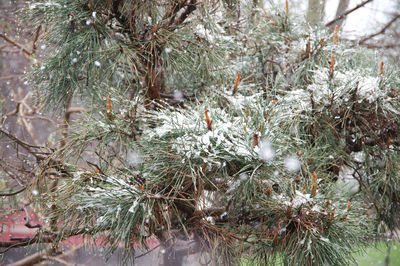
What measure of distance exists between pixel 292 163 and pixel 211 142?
27 cm

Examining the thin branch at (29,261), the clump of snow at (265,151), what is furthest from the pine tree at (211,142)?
the thin branch at (29,261)

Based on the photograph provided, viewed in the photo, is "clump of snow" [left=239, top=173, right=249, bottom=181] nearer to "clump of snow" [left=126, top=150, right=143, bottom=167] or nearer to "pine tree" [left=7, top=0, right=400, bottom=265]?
"pine tree" [left=7, top=0, right=400, bottom=265]

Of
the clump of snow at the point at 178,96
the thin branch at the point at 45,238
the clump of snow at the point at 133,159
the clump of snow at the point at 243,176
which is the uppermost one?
the clump of snow at the point at 243,176

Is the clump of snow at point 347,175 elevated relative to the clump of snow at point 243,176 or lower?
lower

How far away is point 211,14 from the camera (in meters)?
1.33

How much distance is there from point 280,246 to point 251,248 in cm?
12

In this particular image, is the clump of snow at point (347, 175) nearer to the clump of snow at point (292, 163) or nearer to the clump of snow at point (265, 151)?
the clump of snow at point (292, 163)

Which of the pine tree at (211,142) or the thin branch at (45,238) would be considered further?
the thin branch at (45,238)

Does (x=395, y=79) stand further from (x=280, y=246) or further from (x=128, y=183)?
(x=128, y=183)

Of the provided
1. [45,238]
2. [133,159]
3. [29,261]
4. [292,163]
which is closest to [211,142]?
[292,163]

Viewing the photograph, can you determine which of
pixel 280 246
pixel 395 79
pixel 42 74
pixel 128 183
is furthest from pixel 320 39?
pixel 42 74

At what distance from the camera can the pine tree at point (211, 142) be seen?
93 cm

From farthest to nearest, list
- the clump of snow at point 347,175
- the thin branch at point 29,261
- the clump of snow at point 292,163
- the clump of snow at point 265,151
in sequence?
the thin branch at point 29,261 < the clump of snow at point 347,175 < the clump of snow at point 292,163 < the clump of snow at point 265,151

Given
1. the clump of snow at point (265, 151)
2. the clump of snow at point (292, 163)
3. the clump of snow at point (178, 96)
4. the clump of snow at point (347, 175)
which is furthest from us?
the clump of snow at point (178, 96)
